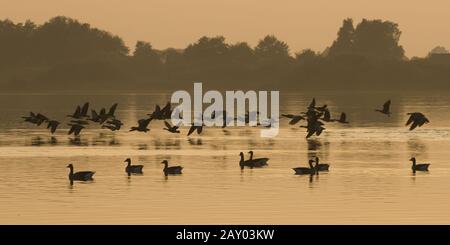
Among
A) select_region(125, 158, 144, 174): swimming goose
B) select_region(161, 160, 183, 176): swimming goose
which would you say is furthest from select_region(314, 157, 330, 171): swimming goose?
select_region(125, 158, 144, 174): swimming goose

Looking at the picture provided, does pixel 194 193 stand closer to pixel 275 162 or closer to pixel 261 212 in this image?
pixel 261 212

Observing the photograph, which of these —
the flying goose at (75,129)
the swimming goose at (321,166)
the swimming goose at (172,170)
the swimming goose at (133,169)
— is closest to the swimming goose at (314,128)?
the swimming goose at (321,166)

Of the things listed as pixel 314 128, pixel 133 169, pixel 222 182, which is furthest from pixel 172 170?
pixel 314 128

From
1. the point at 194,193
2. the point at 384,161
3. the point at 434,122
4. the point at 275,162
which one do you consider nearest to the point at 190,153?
the point at 275,162

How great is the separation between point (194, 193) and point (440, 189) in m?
8.75

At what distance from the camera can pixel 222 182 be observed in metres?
46.1

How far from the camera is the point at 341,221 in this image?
118ft

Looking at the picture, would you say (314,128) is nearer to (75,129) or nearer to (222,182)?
(222,182)

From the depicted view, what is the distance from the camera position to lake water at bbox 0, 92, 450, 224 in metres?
37.1

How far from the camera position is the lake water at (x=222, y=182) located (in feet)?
122

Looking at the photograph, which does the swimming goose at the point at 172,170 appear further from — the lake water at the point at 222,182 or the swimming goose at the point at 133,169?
the swimming goose at the point at 133,169

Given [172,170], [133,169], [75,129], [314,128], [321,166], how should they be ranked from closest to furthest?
[172,170] → [133,169] → [321,166] → [314,128] → [75,129]

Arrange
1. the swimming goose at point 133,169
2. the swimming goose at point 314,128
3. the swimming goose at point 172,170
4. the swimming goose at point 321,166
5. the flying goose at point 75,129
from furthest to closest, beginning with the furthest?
the flying goose at point 75,129 → the swimming goose at point 314,128 → the swimming goose at point 321,166 → the swimming goose at point 133,169 → the swimming goose at point 172,170

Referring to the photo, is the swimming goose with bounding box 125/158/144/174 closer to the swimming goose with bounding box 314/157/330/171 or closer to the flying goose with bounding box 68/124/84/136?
the swimming goose with bounding box 314/157/330/171
